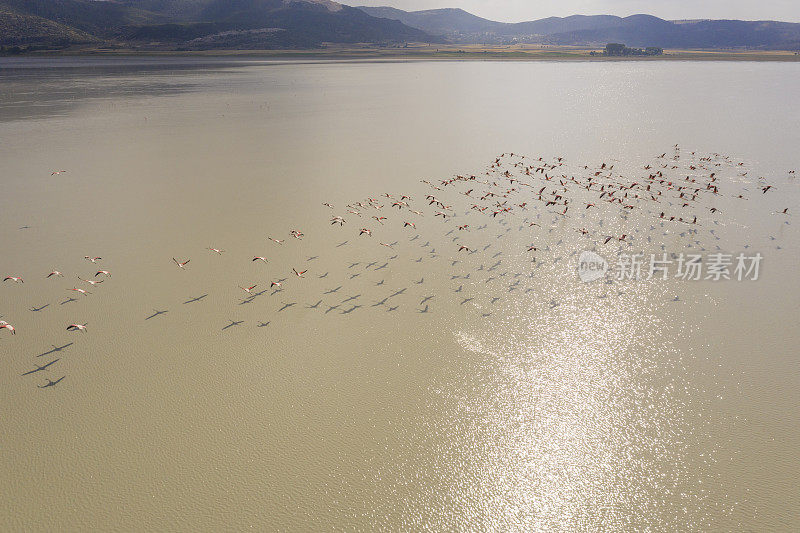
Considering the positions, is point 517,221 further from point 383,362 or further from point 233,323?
point 233,323

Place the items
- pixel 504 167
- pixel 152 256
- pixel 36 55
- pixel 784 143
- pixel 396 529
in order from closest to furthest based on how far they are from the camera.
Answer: pixel 396 529 < pixel 152 256 < pixel 504 167 < pixel 784 143 < pixel 36 55

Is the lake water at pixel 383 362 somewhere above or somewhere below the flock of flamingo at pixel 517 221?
below

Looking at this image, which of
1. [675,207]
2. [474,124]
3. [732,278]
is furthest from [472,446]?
[474,124]

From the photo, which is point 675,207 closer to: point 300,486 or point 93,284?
point 300,486

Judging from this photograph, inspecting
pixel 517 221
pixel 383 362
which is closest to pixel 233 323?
pixel 383 362

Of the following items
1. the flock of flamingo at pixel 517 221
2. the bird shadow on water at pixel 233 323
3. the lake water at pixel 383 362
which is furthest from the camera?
the flock of flamingo at pixel 517 221

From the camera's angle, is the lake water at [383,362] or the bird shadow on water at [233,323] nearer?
the lake water at [383,362]
